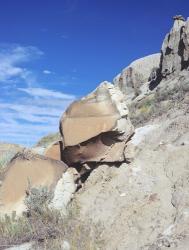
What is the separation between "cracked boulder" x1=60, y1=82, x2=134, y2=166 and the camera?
874 centimetres

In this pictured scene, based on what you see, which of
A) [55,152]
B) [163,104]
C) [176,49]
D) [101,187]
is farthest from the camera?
[176,49]

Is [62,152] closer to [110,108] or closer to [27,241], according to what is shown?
[110,108]

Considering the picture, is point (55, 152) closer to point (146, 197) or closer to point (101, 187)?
point (101, 187)

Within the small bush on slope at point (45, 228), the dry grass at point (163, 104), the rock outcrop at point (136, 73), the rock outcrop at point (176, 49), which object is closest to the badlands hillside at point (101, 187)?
the small bush on slope at point (45, 228)

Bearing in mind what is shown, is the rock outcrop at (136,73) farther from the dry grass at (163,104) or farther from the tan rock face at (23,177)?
the tan rock face at (23,177)

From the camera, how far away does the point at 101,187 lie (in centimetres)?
840

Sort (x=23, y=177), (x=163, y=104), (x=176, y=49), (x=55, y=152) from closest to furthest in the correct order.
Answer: (x=23, y=177) < (x=55, y=152) < (x=163, y=104) < (x=176, y=49)

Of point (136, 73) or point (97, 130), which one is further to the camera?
point (136, 73)

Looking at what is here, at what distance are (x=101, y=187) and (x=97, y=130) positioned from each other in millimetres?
1010

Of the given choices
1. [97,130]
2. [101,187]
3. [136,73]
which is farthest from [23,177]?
[136,73]

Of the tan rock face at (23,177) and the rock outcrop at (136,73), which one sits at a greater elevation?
the rock outcrop at (136,73)

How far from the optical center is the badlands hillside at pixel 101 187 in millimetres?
7098

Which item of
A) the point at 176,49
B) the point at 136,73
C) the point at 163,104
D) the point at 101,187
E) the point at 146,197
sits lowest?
the point at 146,197

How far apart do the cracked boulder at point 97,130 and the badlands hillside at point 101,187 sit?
18mm
